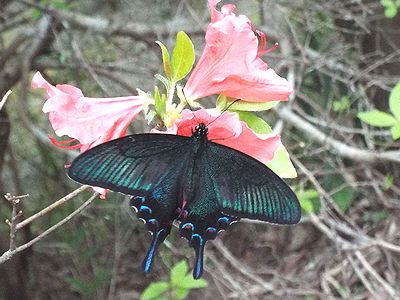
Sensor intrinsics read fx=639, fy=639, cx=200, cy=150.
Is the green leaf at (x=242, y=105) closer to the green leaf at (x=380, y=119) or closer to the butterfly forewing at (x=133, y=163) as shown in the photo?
the butterfly forewing at (x=133, y=163)

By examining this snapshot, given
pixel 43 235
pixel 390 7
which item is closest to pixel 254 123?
pixel 43 235

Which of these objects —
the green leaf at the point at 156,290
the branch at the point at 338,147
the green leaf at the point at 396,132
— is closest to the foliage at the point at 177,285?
the green leaf at the point at 156,290

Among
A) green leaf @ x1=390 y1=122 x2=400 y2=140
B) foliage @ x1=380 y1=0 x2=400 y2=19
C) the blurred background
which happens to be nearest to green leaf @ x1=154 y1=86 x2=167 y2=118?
green leaf @ x1=390 y1=122 x2=400 y2=140

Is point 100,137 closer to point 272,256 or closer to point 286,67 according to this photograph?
point 286,67

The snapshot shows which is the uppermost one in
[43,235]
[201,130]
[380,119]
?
[201,130]

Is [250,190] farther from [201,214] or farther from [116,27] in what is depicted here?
[116,27]

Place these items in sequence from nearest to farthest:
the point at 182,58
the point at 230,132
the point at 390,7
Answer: the point at 230,132 → the point at 182,58 → the point at 390,7

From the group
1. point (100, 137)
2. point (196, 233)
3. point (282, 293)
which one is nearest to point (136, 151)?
point (100, 137)
